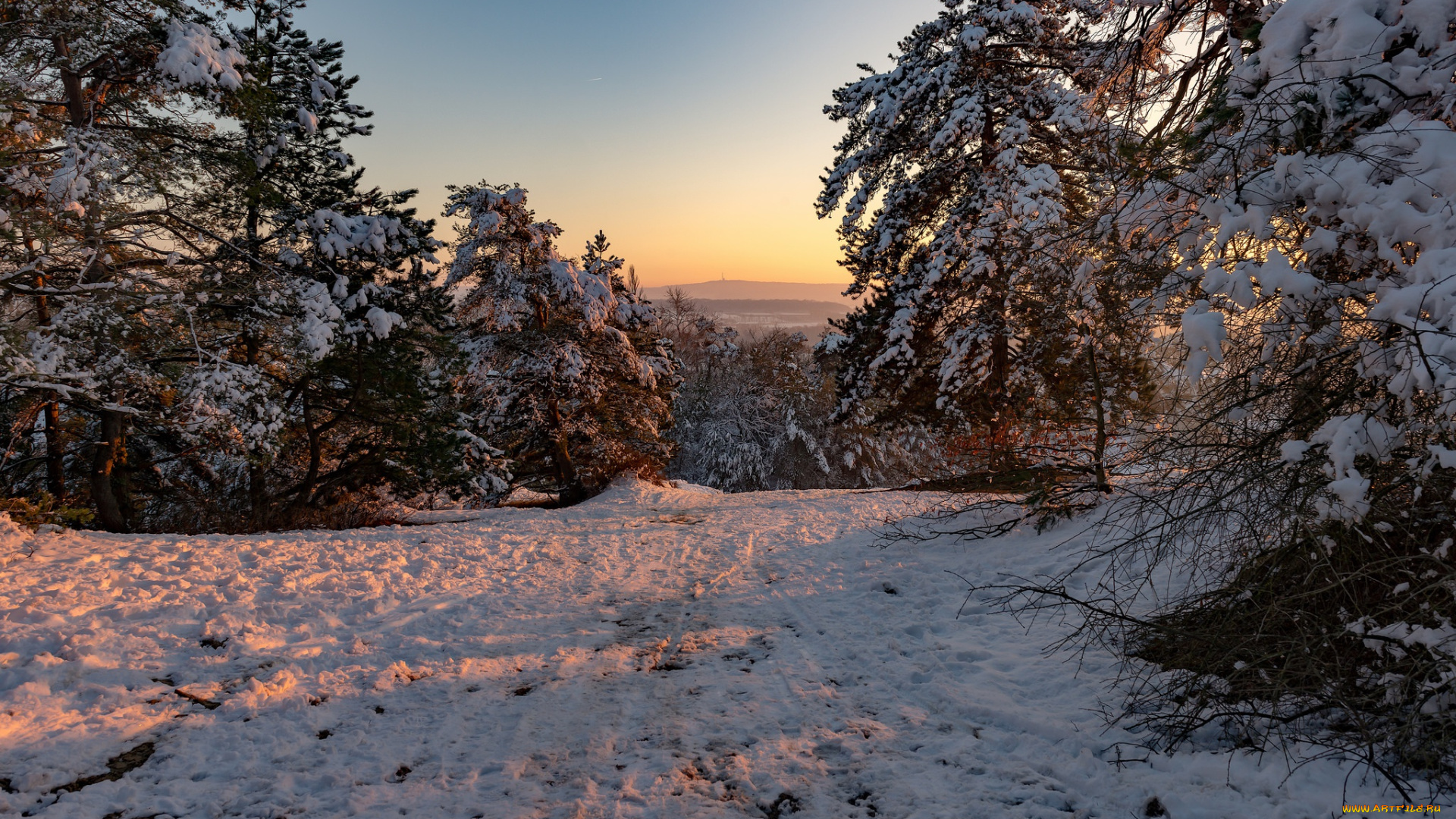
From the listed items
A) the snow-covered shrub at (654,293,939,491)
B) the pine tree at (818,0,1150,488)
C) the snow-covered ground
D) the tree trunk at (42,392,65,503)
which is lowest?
the snow-covered shrub at (654,293,939,491)

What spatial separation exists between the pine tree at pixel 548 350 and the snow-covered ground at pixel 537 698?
8.70 meters

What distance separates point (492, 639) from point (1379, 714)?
221 inches

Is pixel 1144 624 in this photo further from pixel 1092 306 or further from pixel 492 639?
pixel 492 639

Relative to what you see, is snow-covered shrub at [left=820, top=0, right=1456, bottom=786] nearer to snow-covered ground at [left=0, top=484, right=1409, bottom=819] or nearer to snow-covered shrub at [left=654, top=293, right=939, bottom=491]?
snow-covered ground at [left=0, top=484, right=1409, bottom=819]

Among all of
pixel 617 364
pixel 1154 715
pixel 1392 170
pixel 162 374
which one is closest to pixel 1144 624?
pixel 1154 715

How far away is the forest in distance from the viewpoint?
9.11 feet

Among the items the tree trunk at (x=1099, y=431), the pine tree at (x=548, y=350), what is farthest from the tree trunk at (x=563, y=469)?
the tree trunk at (x=1099, y=431)

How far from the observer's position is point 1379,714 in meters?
2.71

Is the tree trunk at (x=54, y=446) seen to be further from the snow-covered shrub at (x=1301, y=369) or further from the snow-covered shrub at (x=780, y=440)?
the snow-covered shrub at (x=780, y=440)

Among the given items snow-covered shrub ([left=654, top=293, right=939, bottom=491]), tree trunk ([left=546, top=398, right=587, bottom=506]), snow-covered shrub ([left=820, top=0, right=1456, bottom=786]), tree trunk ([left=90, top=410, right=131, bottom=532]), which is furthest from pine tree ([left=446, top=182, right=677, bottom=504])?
snow-covered shrub ([left=654, top=293, right=939, bottom=491])

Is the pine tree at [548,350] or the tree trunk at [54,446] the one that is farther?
the pine tree at [548,350]

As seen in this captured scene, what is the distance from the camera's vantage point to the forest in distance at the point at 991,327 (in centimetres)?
278

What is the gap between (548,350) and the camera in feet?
51.3

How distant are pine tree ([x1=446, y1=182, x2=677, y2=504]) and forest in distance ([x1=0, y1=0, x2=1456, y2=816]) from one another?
0.11 meters
